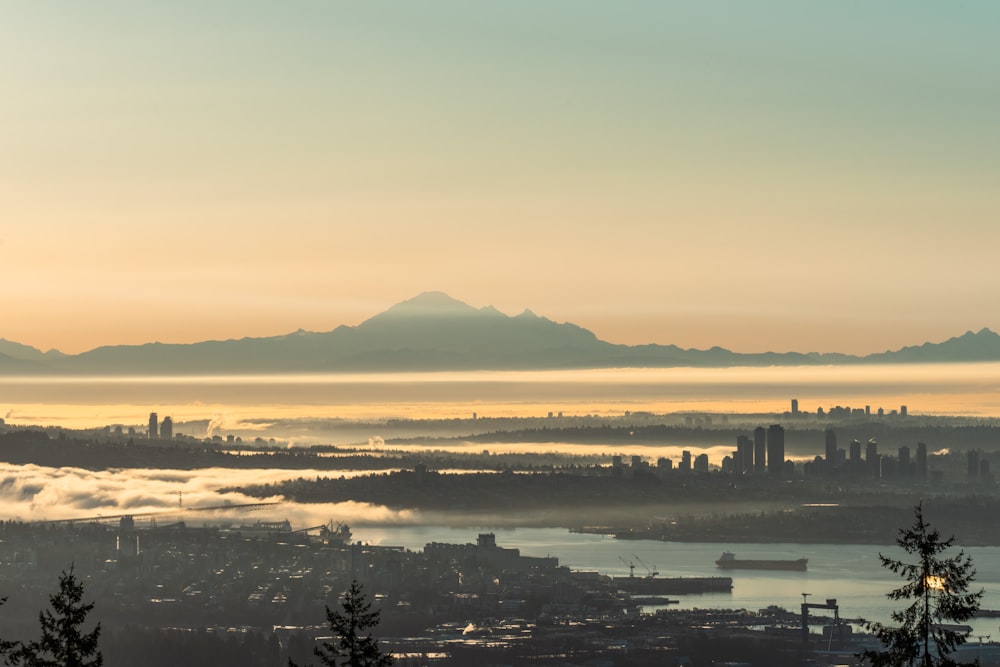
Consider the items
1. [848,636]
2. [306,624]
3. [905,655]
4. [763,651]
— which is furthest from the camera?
[306,624]

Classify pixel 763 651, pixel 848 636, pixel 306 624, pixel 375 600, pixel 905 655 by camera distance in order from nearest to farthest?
pixel 905 655 < pixel 763 651 < pixel 848 636 < pixel 306 624 < pixel 375 600

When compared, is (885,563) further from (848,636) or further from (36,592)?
(36,592)

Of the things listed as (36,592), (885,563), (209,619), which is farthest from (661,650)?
(885,563)

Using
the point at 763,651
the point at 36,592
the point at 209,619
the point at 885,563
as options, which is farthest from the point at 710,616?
the point at 885,563

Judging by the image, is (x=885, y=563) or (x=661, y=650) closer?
(x=885, y=563)

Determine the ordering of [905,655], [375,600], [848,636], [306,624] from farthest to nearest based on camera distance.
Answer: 1. [375,600]
2. [306,624]
3. [848,636]
4. [905,655]

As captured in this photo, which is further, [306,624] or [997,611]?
[997,611]

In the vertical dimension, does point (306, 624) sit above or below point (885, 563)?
below

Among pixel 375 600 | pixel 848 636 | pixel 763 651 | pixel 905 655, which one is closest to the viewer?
pixel 905 655

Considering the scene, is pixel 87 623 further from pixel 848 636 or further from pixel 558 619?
pixel 848 636
